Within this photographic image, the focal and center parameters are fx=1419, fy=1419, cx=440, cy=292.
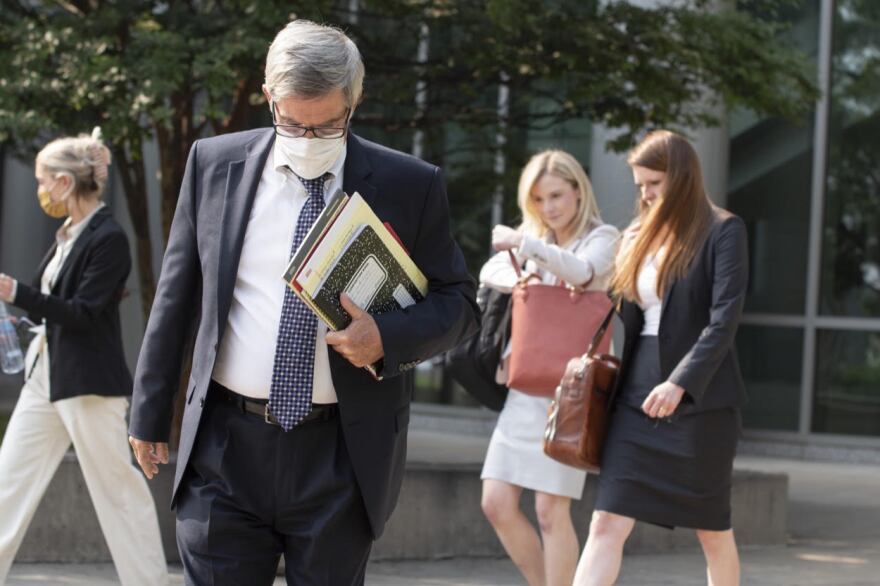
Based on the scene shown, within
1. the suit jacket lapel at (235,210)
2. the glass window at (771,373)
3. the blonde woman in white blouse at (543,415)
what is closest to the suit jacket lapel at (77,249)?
the blonde woman in white blouse at (543,415)

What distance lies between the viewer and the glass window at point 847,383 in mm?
12945

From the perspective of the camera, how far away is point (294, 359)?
3223 mm

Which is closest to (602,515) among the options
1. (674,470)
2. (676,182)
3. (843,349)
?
(674,470)

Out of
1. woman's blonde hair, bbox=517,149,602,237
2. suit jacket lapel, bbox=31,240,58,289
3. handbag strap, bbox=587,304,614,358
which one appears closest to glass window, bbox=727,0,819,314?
woman's blonde hair, bbox=517,149,602,237

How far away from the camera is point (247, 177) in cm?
334

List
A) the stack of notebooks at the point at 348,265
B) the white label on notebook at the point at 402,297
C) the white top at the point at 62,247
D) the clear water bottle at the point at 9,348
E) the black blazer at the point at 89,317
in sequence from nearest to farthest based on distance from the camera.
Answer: the stack of notebooks at the point at 348,265
the white label on notebook at the point at 402,297
the black blazer at the point at 89,317
the white top at the point at 62,247
the clear water bottle at the point at 9,348

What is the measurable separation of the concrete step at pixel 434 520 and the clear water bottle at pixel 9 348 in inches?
35.6

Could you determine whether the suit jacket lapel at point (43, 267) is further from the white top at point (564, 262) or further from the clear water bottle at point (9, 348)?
the white top at point (564, 262)

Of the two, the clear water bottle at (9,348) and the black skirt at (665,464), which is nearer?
the black skirt at (665,464)

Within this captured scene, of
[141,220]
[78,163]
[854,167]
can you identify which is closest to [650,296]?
[78,163]

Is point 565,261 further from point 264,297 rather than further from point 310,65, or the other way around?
point 310,65

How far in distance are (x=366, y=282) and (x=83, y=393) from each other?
270 centimetres

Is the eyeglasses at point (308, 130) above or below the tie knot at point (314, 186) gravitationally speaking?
above

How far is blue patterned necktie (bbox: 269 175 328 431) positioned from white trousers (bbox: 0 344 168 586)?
2613 mm
